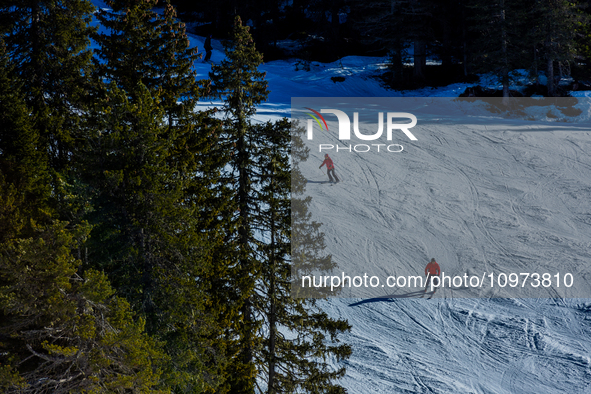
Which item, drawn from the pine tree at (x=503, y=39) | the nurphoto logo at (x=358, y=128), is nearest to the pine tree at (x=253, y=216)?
the nurphoto logo at (x=358, y=128)

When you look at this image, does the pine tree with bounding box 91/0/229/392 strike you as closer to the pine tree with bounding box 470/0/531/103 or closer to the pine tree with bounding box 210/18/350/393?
the pine tree with bounding box 210/18/350/393

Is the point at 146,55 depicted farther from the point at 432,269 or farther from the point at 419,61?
the point at 419,61

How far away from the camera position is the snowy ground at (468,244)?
46.3ft

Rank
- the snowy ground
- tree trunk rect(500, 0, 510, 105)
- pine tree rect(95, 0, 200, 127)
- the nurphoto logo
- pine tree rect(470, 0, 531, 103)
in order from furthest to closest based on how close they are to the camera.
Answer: pine tree rect(470, 0, 531, 103), tree trunk rect(500, 0, 510, 105), the nurphoto logo, the snowy ground, pine tree rect(95, 0, 200, 127)

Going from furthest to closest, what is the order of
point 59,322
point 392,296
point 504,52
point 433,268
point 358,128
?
point 504,52 < point 358,128 < point 392,296 < point 433,268 < point 59,322

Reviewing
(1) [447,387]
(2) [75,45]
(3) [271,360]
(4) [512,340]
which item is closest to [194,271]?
(3) [271,360]

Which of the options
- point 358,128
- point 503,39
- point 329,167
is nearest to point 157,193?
point 329,167

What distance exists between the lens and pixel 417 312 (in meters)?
16.2

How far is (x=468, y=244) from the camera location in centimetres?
1850

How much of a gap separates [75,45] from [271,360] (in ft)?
28.5

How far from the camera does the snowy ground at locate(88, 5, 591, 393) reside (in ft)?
46.3

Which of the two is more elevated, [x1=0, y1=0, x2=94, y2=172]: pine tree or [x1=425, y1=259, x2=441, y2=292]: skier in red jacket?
[x1=0, y1=0, x2=94, y2=172]: pine tree

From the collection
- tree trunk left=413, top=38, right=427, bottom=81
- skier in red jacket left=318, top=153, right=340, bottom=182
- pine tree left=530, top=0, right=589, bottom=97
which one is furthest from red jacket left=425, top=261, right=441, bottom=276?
tree trunk left=413, top=38, right=427, bottom=81

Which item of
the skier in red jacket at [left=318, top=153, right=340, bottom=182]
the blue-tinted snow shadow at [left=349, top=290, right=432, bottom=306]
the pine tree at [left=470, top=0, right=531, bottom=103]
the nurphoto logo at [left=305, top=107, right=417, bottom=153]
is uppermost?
the pine tree at [left=470, top=0, right=531, bottom=103]
